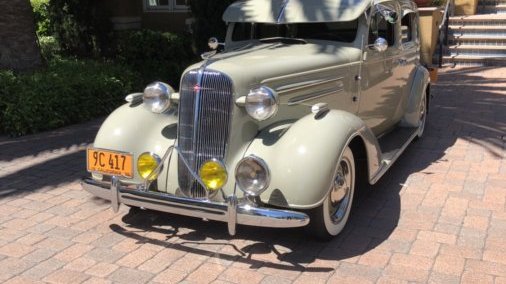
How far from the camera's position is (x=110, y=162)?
3.94m

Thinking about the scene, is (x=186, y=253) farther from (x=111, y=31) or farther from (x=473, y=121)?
(x=111, y=31)

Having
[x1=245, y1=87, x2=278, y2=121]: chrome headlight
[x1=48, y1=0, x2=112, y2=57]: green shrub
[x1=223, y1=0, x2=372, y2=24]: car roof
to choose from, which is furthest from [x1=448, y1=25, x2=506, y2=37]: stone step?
[x1=245, y1=87, x2=278, y2=121]: chrome headlight

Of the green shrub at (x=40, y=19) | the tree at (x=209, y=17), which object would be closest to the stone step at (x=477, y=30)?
the tree at (x=209, y=17)

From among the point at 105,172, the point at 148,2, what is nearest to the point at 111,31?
the point at 148,2

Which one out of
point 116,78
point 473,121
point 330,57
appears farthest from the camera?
point 116,78

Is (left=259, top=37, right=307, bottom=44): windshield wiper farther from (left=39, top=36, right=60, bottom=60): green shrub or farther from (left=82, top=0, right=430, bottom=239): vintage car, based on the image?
(left=39, top=36, right=60, bottom=60): green shrub

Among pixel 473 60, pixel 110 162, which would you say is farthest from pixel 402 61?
pixel 473 60

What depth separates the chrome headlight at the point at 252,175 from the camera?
3.38 metres

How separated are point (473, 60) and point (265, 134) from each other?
10247mm

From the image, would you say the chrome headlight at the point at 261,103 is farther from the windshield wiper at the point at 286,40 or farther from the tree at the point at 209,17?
the tree at the point at 209,17

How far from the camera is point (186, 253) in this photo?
375 cm

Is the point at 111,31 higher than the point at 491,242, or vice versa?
the point at 111,31

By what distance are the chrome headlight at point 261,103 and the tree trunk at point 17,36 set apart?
5.56 m

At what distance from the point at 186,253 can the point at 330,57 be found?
206cm
